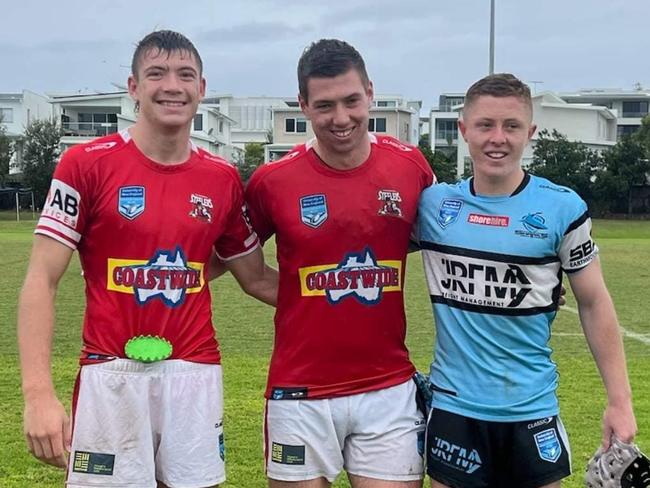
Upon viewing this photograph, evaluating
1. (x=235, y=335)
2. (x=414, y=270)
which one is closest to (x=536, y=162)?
(x=414, y=270)

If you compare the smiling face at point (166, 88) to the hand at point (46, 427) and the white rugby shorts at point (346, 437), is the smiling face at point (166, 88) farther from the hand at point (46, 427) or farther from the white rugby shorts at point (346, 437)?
the white rugby shorts at point (346, 437)

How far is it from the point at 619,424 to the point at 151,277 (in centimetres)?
184

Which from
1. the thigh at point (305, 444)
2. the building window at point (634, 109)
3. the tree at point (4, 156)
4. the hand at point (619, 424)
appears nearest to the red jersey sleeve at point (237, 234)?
the thigh at point (305, 444)

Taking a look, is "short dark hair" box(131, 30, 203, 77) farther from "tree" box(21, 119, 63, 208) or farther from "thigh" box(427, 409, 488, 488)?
"tree" box(21, 119, 63, 208)

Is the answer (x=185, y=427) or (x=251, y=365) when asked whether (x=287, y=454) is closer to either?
(x=185, y=427)

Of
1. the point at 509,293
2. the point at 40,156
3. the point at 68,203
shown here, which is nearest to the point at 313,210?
the point at 509,293

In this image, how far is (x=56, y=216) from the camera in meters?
2.92

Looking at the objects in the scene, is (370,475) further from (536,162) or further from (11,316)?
(536,162)

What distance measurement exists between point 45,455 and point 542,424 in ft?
5.97

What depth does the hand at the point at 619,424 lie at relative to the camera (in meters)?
2.99

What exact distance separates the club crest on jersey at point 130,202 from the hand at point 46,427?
2.33ft

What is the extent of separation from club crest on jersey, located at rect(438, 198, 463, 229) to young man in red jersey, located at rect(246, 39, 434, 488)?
0.61 feet

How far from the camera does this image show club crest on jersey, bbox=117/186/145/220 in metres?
2.97

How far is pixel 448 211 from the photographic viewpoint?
320 centimetres
